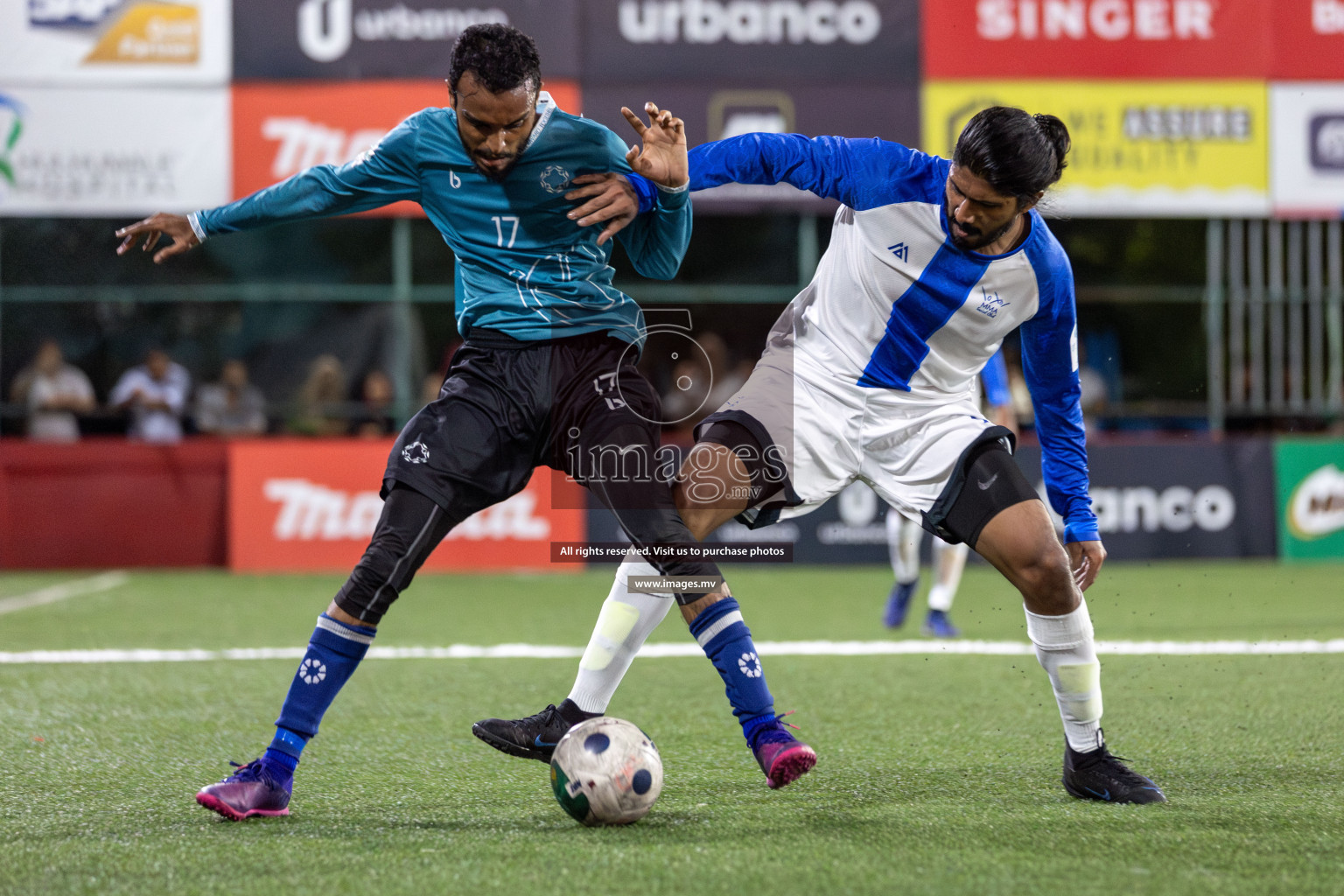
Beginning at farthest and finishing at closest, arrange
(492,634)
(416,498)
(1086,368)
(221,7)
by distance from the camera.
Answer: (1086,368)
(221,7)
(492,634)
(416,498)

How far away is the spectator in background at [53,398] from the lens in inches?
518

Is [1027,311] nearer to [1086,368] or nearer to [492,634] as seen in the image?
[492,634]

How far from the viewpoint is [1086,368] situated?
16422 mm

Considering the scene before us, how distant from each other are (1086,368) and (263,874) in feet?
47.8

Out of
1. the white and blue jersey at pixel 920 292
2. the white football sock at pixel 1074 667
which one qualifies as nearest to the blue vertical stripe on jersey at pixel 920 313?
the white and blue jersey at pixel 920 292

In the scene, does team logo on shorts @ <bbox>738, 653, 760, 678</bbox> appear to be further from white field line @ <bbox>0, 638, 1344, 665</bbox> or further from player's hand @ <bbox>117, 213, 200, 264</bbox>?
white field line @ <bbox>0, 638, 1344, 665</bbox>

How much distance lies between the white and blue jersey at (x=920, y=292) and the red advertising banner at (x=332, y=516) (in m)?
7.92

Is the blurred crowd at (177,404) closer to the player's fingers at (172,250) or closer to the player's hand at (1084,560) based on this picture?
the player's fingers at (172,250)

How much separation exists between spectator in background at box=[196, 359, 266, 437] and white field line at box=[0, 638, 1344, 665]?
21.4 ft

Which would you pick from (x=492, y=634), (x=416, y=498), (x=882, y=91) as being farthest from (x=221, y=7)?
(x=416, y=498)

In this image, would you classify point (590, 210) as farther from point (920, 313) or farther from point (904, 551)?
point (904, 551)

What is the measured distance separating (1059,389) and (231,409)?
11056mm

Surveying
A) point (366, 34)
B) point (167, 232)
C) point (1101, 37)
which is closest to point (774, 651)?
point (167, 232)

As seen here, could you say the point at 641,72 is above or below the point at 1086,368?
above
